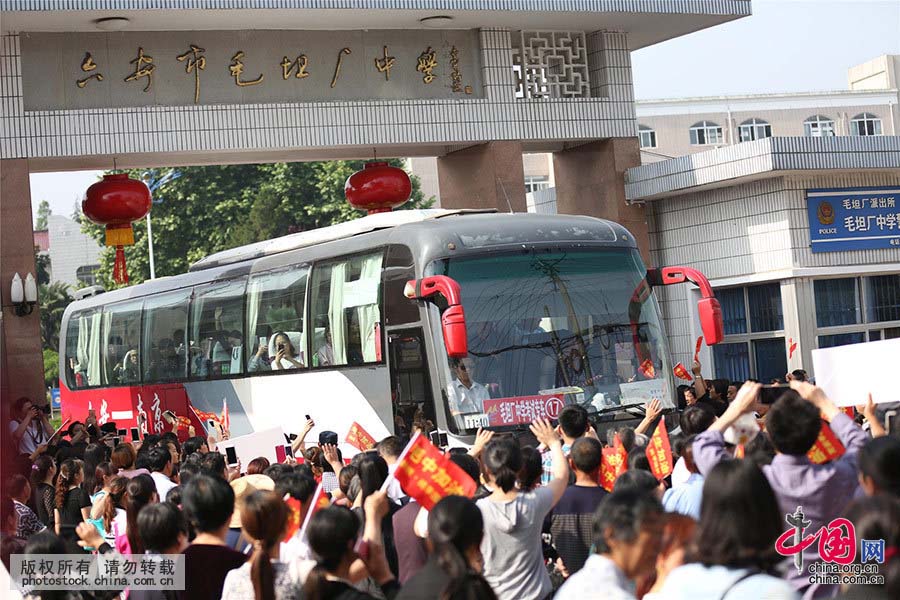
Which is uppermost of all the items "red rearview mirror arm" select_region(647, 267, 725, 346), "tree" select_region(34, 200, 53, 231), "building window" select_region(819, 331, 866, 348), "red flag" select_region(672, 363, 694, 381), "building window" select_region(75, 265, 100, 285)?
"tree" select_region(34, 200, 53, 231)

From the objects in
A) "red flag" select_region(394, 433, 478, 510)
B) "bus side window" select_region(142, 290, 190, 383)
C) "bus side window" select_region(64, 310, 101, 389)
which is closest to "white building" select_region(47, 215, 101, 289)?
"bus side window" select_region(64, 310, 101, 389)

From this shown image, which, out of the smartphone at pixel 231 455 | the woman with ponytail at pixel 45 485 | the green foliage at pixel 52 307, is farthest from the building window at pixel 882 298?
the green foliage at pixel 52 307

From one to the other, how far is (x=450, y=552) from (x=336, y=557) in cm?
55

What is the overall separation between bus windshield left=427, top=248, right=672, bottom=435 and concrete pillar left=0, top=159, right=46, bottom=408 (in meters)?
6.49

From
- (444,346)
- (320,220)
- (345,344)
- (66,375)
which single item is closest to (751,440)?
(444,346)

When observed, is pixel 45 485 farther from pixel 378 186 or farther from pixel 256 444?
pixel 378 186

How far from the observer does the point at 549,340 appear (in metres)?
11.4

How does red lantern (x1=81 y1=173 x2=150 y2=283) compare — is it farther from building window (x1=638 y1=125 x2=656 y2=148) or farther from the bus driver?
building window (x1=638 y1=125 x2=656 y2=148)

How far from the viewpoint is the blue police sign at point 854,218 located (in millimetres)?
16219

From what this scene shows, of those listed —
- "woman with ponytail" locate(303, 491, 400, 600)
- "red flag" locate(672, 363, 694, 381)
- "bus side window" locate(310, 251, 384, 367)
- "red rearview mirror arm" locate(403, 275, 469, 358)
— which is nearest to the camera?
"woman with ponytail" locate(303, 491, 400, 600)

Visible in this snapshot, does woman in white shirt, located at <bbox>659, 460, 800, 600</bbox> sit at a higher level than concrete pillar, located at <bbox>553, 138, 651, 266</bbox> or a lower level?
lower

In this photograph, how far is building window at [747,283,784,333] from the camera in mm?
16373

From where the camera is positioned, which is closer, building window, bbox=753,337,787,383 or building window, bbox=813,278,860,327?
building window, bbox=813,278,860,327

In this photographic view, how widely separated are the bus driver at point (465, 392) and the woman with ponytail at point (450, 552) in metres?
6.42
